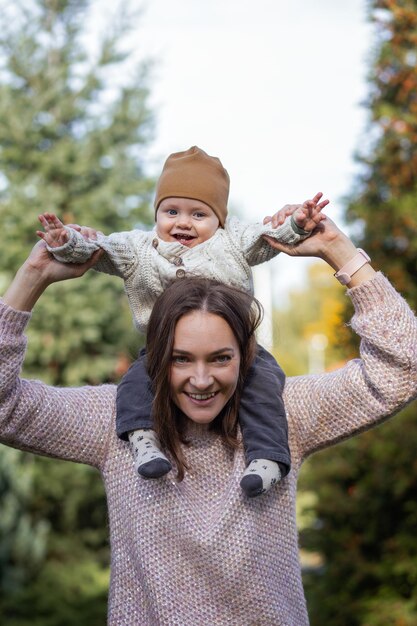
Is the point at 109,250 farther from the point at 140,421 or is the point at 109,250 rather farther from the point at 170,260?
the point at 140,421

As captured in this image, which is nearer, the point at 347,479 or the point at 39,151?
the point at 347,479

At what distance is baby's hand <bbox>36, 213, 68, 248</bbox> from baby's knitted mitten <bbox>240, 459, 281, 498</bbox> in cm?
70

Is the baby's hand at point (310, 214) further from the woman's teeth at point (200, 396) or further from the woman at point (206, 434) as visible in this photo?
the woman's teeth at point (200, 396)

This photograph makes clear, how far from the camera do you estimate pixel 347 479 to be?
6.76 meters

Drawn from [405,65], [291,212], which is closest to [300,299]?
[405,65]

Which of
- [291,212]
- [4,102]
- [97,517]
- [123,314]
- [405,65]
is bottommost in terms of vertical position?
[291,212]

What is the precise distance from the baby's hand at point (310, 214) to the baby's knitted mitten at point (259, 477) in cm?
57

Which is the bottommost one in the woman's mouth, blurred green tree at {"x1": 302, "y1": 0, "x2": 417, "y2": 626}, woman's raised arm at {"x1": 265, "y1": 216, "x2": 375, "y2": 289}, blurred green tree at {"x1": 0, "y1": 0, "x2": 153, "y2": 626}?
the woman's mouth

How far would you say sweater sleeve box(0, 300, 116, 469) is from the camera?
7.71ft

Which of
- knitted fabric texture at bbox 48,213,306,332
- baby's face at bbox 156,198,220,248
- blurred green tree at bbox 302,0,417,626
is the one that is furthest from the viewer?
blurred green tree at bbox 302,0,417,626

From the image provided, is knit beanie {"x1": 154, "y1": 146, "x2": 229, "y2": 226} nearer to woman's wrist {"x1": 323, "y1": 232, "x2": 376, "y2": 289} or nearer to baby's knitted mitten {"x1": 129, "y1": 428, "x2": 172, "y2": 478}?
woman's wrist {"x1": 323, "y1": 232, "x2": 376, "y2": 289}

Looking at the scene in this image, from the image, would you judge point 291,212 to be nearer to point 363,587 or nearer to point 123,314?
point 363,587

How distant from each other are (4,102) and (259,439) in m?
7.80

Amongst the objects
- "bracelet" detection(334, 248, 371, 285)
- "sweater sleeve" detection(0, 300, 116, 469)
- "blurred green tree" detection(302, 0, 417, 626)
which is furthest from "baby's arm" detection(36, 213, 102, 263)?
"blurred green tree" detection(302, 0, 417, 626)
